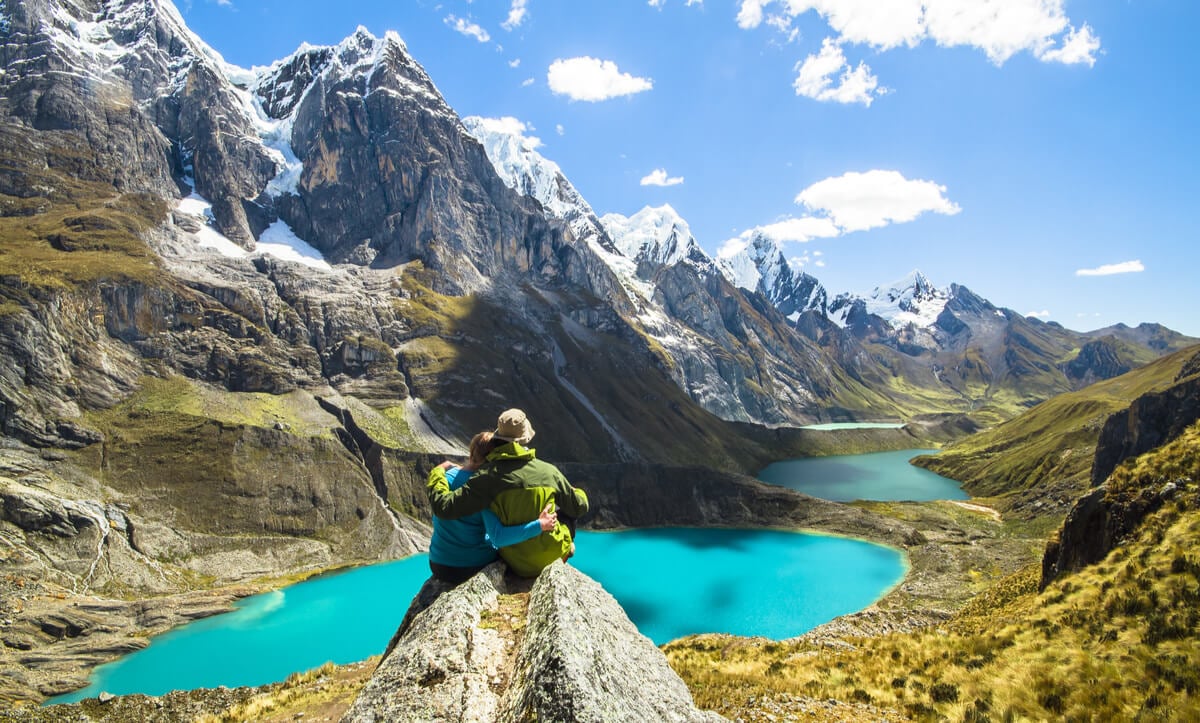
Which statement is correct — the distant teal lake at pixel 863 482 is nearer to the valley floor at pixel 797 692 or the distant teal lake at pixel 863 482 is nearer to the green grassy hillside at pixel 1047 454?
the green grassy hillside at pixel 1047 454

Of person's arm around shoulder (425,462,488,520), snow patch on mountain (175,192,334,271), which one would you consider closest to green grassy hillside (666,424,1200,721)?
person's arm around shoulder (425,462,488,520)

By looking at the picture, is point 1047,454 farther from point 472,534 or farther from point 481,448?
point 481,448

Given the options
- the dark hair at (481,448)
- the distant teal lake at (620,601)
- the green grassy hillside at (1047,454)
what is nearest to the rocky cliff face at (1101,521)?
the dark hair at (481,448)

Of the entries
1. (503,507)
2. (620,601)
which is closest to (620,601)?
(620,601)

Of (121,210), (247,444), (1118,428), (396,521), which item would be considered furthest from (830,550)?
(121,210)

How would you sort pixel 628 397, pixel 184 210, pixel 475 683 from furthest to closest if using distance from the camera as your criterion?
pixel 628 397 → pixel 184 210 → pixel 475 683

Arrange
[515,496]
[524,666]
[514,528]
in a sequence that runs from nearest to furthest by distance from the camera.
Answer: [524,666] → [515,496] → [514,528]

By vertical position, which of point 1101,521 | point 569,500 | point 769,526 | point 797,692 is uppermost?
point 569,500

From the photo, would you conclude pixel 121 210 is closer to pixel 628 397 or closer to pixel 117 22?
pixel 117 22
